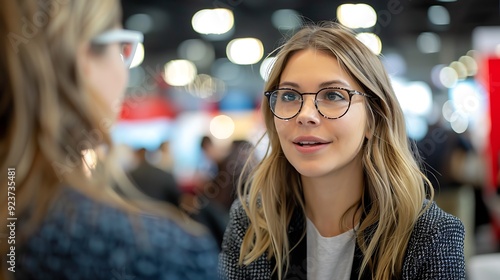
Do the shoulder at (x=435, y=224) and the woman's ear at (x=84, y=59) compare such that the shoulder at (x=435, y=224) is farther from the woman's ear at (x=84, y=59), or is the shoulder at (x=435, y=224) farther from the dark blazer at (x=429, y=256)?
the woman's ear at (x=84, y=59)

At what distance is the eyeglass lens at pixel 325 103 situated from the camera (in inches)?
51.8

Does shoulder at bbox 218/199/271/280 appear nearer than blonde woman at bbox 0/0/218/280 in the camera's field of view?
No

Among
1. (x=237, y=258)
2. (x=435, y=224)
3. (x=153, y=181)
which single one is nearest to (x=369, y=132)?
(x=435, y=224)

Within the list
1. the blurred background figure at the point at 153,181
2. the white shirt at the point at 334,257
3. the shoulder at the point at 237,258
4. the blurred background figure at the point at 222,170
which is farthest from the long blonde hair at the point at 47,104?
the blurred background figure at the point at 222,170

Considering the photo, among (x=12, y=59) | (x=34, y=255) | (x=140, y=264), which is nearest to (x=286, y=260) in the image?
(x=140, y=264)

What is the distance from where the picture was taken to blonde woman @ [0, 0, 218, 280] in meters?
1.12

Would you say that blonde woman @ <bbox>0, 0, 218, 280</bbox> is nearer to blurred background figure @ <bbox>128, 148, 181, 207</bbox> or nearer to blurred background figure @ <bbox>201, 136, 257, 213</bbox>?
blurred background figure @ <bbox>128, 148, 181, 207</bbox>

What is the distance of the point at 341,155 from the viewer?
1.32 m

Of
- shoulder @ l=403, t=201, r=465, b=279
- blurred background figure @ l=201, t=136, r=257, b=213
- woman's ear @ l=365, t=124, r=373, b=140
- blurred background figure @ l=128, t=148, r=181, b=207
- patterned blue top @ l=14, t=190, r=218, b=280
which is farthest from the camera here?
blurred background figure @ l=201, t=136, r=257, b=213

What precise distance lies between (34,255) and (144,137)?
151 cm

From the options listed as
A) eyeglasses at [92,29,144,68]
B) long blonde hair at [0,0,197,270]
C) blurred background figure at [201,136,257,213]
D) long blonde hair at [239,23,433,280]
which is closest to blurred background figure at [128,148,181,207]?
blurred background figure at [201,136,257,213]

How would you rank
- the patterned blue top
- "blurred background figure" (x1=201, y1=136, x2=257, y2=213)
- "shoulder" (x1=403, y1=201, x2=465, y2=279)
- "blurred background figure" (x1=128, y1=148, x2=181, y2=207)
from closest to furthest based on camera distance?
the patterned blue top → "shoulder" (x1=403, y1=201, x2=465, y2=279) → "blurred background figure" (x1=128, y1=148, x2=181, y2=207) → "blurred background figure" (x1=201, y1=136, x2=257, y2=213)

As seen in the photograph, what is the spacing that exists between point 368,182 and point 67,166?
2.28ft

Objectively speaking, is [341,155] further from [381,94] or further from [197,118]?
[197,118]
